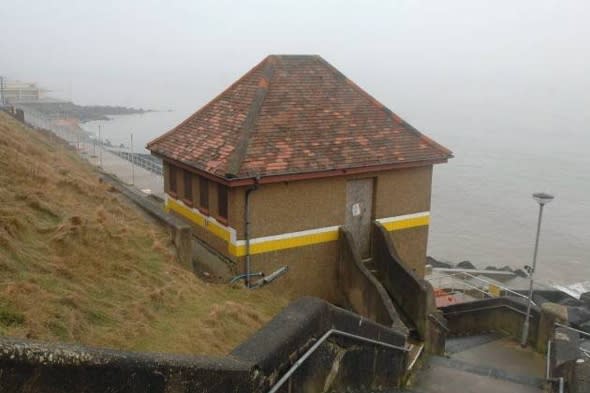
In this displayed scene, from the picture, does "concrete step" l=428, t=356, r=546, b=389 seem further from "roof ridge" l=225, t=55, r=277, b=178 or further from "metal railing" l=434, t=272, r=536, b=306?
"metal railing" l=434, t=272, r=536, b=306

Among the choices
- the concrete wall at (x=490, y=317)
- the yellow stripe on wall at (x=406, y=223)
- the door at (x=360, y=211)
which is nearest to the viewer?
the door at (x=360, y=211)

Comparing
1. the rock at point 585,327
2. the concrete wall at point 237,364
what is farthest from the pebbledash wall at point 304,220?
the rock at point 585,327

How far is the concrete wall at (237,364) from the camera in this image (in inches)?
164

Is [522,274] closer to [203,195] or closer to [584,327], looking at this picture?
[584,327]

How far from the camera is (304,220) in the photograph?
1491cm

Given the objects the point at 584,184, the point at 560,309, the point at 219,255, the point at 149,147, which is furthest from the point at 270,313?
the point at 584,184

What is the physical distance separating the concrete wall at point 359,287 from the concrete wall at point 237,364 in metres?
3.15

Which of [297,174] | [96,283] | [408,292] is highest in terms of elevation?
[297,174]

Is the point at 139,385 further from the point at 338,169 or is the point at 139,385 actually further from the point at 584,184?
the point at 584,184

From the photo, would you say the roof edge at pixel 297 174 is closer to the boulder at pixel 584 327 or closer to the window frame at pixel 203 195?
the window frame at pixel 203 195

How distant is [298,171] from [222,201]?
1.95 m

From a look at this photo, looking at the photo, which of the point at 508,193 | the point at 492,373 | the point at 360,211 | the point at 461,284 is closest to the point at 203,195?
the point at 360,211

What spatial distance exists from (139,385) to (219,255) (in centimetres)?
989

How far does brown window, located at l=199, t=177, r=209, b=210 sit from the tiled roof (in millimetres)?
513
